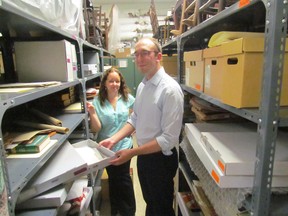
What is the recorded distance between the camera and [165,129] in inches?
60.6

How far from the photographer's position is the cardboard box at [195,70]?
1.35 metres

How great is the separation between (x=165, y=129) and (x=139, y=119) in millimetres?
293

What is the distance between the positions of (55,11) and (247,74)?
1.16 metres

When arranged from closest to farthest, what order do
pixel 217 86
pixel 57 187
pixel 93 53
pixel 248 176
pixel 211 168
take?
pixel 248 176 → pixel 211 168 → pixel 217 86 → pixel 57 187 → pixel 93 53

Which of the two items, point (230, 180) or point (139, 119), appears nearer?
point (230, 180)

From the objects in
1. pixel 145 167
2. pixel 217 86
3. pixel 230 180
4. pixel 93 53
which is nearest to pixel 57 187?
pixel 145 167

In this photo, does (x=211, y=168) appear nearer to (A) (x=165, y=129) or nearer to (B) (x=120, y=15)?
(A) (x=165, y=129)

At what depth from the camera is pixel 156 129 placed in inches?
65.4

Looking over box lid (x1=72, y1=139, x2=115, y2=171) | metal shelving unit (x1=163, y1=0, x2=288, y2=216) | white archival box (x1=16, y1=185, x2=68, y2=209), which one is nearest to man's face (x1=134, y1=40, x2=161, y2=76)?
box lid (x1=72, y1=139, x2=115, y2=171)

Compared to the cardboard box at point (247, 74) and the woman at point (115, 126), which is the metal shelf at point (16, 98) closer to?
the cardboard box at point (247, 74)

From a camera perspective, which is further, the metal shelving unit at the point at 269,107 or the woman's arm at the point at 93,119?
the woman's arm at the point at 93,119

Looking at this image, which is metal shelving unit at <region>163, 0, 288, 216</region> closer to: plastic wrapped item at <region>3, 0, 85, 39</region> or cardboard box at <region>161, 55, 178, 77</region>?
plastic wrapped item at <region>3, 0, 85, 39</region>

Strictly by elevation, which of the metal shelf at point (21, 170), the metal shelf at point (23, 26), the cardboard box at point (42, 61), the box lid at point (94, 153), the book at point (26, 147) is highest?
the metal shelf at point (23, 26)

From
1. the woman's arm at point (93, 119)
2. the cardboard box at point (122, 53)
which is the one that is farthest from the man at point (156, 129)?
the cardboard box at point (122, 53)
